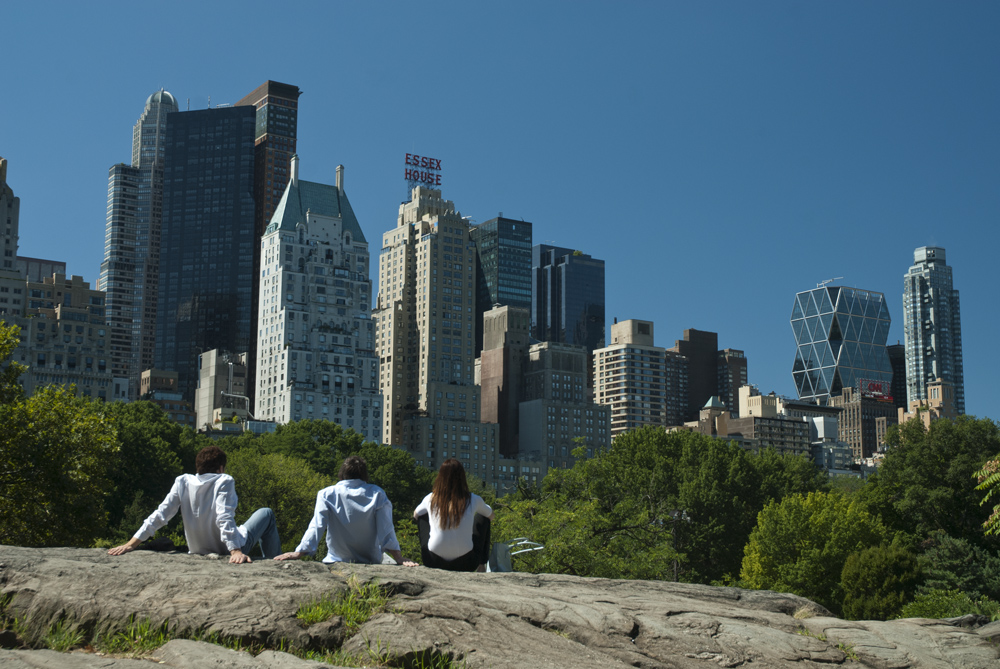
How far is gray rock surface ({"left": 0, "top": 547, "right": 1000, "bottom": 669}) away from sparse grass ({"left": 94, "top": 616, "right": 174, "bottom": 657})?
0.45ft

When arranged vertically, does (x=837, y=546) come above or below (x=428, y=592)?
below

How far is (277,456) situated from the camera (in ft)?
246

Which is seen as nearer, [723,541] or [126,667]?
[126,667]

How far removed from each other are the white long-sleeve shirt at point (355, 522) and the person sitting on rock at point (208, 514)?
82cm

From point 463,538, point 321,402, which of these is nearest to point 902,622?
point 463,538

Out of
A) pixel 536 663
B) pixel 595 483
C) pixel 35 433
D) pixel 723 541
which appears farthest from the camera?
pixel 723 541

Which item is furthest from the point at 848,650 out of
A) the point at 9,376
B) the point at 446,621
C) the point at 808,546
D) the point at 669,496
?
the point at 669,496

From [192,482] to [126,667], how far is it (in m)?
4.08

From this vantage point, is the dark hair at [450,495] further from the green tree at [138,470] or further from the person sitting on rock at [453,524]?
the green tree at [138,470]

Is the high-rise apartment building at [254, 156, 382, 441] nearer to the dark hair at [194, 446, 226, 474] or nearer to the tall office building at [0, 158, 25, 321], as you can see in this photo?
the tall office building at [0, 158, 25, 321]

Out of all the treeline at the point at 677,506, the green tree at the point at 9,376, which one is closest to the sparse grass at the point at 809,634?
the treeline at the point at 677,506

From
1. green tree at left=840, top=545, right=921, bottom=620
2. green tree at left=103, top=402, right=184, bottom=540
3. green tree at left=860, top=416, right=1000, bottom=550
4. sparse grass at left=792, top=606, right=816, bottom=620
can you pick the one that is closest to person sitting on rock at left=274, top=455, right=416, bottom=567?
sparse grass at left=792, top=606, right=816, bottom=620

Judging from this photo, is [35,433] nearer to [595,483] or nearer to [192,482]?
[192,482]

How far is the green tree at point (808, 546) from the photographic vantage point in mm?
53250
